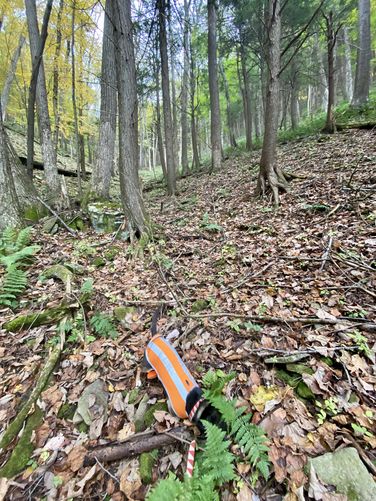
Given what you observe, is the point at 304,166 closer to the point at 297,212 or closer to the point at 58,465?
the point at 297,212

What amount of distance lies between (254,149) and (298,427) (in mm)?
14876

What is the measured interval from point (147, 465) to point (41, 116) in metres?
8.88

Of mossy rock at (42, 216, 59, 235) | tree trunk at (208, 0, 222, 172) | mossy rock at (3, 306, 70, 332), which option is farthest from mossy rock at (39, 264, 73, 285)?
tree trunk at (208, 0, 222, 172)

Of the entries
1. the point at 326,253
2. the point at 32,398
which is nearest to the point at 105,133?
the point at 326,253

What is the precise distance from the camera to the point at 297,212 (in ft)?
16.3

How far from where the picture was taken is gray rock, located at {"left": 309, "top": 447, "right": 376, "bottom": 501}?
4.70 feet

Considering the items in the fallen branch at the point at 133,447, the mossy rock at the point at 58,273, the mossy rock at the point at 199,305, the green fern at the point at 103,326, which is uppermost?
the mossy rock at the point at 58,273

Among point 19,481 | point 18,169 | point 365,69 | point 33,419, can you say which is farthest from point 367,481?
point 365,69

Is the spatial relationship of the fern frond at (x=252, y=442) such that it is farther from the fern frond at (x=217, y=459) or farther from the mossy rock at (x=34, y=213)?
the mossy rock at (x=34, y=213)

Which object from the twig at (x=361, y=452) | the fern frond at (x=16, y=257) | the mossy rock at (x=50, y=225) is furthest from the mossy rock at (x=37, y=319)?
the twig at (x=361, y=452)

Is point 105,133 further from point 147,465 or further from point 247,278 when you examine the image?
point 147,465

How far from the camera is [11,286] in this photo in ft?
10.9

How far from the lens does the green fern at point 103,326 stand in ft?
9.72

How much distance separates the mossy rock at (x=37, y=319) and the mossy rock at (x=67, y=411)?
42.1 inches
